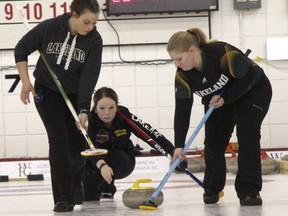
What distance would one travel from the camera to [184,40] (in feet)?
12.2

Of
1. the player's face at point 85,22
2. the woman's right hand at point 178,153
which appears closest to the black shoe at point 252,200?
the woman's right hand at point 178,153

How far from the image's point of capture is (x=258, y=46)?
7.70 meters

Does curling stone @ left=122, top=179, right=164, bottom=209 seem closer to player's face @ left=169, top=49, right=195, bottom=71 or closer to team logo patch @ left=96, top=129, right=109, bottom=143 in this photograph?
team logo patch @ left=96, top=129, right=109, bottom=143

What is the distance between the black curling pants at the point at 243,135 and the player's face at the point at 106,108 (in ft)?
1.97

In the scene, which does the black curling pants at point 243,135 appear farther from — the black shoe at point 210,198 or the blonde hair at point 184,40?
the blonde hair at point 184,40

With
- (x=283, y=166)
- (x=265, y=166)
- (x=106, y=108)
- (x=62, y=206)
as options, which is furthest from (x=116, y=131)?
(x=283, y=166)

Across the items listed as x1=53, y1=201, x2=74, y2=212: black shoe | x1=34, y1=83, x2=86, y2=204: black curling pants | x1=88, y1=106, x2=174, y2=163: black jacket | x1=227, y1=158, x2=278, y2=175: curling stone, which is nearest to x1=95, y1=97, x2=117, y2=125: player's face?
x1=88, y1=106, x2=174, y2=163: black jacket

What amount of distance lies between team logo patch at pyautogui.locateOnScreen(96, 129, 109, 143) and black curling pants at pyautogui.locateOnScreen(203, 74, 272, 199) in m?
0.68

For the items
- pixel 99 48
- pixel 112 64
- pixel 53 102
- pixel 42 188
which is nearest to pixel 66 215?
pixel 53 102

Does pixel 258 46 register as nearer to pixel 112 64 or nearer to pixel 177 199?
pixel 112 64

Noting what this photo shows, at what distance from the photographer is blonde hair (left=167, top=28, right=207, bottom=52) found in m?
3.70

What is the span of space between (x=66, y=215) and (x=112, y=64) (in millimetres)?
4020

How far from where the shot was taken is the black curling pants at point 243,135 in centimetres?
389

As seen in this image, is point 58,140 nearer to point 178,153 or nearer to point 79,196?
point 79,196
